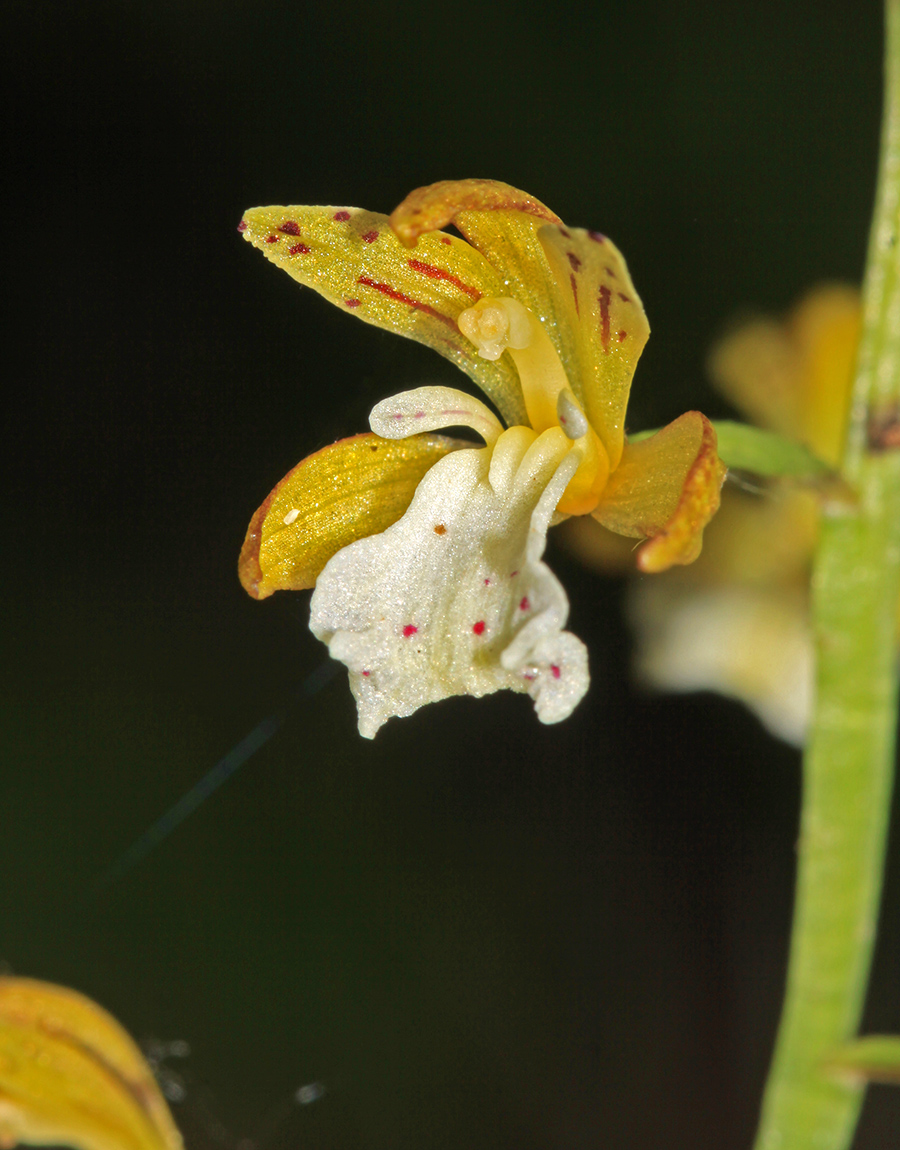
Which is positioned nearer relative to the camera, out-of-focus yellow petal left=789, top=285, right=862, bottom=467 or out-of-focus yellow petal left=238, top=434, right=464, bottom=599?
out-of-focus yellow petal left=238, top=434, right=464, bottom=599

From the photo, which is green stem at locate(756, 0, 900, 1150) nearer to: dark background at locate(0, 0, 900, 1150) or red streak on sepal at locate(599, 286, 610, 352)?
red streak on sepal at locate(599, 286, 610, 352)

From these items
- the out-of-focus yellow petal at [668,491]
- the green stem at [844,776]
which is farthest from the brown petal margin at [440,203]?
the green stem at [844,776]

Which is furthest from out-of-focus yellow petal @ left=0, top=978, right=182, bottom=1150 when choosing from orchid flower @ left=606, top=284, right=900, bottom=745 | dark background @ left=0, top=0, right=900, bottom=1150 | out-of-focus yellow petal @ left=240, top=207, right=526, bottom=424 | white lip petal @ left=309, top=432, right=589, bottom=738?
orchid flower @ left=606, top=284, right=900, bottom=745

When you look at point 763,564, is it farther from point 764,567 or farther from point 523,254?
point 523,254

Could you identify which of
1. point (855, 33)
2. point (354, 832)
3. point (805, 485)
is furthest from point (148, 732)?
point (855, 33)

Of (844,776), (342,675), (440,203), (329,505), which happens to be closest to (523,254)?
(440,203)

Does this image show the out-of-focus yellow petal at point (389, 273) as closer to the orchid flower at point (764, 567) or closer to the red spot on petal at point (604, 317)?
the red spot on petal at point (604, 317)

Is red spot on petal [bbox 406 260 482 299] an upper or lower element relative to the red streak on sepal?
upper
